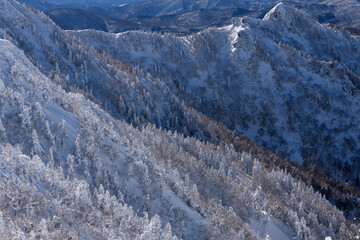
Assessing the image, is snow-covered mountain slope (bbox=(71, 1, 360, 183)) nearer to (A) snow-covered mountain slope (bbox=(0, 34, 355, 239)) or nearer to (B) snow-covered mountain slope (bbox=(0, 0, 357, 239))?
(B) snow-covered mountain slope (bbox=(0, 0, 357, 239))

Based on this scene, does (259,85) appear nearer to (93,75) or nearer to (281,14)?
(281,14)

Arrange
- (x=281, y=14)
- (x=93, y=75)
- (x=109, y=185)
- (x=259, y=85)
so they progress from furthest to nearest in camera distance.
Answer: (x=281, y=14) < (x=259, y=85) < (x=93, y=75) < (x=109, y=185)

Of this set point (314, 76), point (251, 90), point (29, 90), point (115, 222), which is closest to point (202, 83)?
point (251, 90)

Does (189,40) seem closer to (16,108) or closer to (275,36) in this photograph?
(275,36)

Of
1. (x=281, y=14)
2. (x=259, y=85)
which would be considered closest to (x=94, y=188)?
(x=259, y=85)

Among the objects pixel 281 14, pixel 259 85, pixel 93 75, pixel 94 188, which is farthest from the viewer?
pixel 281 14

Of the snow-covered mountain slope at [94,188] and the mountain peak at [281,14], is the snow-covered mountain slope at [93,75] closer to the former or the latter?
the snow-covered mountain slope at [94,188]

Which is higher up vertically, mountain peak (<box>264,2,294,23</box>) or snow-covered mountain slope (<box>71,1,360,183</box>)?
mountain peak (<box>264,2,294,23</box>)

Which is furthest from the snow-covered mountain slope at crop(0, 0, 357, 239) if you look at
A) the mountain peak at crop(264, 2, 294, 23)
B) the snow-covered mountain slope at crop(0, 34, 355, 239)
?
the mountain peak at crop(264, 2, 294, 23)
